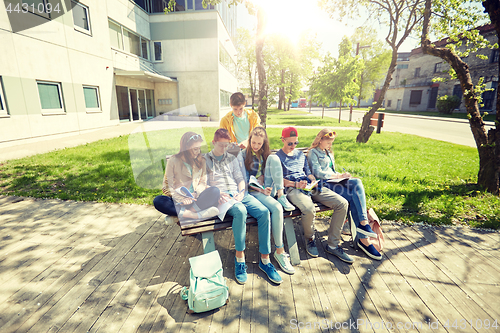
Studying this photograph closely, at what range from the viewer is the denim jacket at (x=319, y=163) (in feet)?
11.9

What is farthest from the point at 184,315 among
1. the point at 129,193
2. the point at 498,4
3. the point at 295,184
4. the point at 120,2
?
the point at 120,2

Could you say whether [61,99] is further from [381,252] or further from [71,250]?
[381,252]

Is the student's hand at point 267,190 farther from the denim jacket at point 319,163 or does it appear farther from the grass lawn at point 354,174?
the grass lawn at point 354,174

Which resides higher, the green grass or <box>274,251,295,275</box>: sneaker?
the green grass

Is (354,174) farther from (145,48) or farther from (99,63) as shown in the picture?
(145,48)

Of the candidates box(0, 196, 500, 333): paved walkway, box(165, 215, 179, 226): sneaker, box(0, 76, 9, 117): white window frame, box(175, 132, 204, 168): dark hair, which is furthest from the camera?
box(0, 76, 9, 117): white window frame

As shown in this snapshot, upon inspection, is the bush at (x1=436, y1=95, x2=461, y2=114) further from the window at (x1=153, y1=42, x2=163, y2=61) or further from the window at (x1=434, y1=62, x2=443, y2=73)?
the window at (x1=153, y1=42, x2=163, y2=61)

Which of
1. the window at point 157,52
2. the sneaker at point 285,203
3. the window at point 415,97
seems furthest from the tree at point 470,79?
the window at point 415,97

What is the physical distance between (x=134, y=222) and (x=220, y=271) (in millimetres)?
2200

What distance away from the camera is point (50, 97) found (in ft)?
35.8

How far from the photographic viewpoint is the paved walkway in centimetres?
222

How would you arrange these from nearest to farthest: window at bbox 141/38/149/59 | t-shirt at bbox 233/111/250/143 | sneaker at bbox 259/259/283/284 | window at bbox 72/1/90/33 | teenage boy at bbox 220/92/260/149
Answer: sneaker at bbox 259/259/283/284
teenage boy at bbox 220/92/260/149
t-shirt at bbox 233/111/250/143
window at bbox 72/1/90/33
window at bbox 141/38/149/59

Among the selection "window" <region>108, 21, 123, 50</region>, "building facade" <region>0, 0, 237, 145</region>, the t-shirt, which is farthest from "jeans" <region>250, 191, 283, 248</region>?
"window" <region>108, 21, 123, 50</region>

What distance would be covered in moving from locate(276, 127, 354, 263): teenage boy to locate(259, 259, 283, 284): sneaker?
659 millimetres
